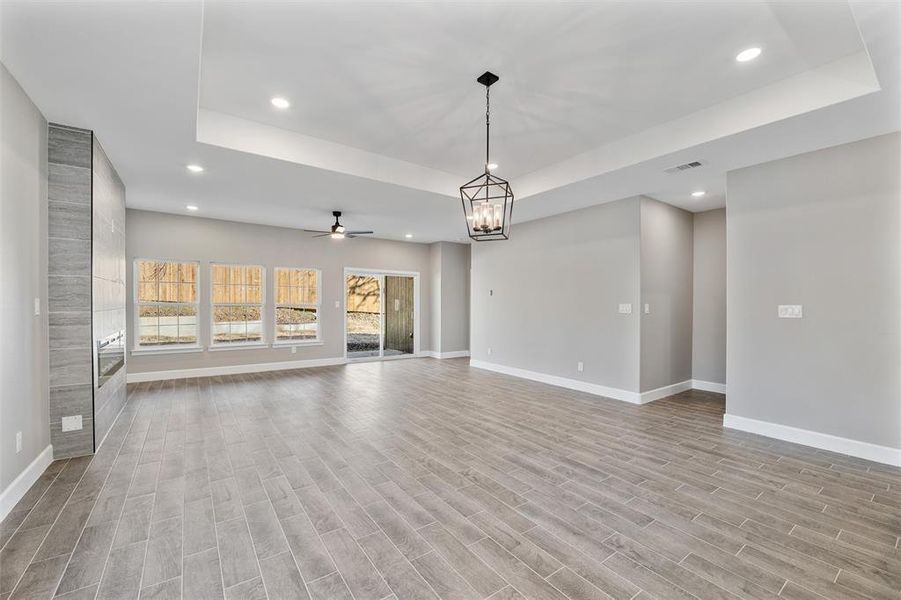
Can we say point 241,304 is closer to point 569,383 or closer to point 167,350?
point 167,350

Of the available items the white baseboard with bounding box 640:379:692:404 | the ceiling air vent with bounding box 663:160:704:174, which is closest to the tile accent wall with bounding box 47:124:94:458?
the ceiling air vent with bounding box 663:160:704:174

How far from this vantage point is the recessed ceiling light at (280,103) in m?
3.38

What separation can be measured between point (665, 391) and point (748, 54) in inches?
173

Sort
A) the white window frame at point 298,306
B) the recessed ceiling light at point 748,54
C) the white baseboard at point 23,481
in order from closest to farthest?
the white baseboard at point 23,481, the recessed ceiling light at point 748,54, the white window frame at point 298,306

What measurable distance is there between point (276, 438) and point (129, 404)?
8.95 ft

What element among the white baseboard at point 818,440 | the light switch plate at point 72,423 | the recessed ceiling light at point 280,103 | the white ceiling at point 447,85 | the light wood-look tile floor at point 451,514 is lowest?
the light wood-look tile floor at point 451,514

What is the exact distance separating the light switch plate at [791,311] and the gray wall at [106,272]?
6567 millimetres

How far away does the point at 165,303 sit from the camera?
6.70 meters

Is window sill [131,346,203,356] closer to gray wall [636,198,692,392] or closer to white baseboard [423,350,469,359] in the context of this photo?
white baseboard [423,350,469,359]

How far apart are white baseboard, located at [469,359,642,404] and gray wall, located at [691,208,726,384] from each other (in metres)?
1.68

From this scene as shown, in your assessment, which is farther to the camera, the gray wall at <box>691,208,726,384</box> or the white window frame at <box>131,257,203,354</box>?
the white window frame at <box>131,257,203,354</box>

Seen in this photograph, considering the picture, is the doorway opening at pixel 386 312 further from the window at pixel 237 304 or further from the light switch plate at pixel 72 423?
the light switch plate at pixel 72 423

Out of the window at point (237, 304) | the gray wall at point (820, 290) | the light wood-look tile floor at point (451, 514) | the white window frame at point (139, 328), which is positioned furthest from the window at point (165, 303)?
the gray wall at point (820, 290)

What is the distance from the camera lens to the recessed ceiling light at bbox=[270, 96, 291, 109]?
11.1 ft
